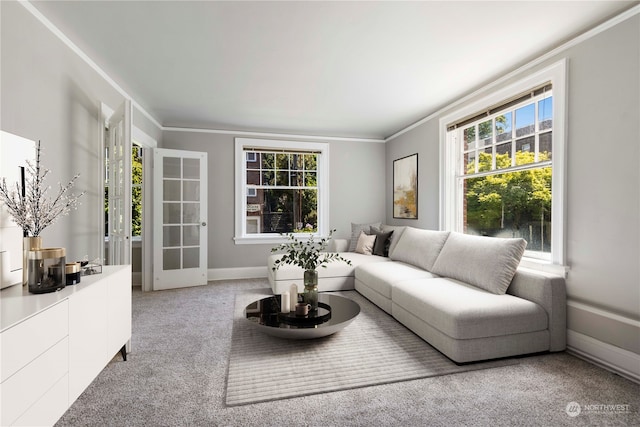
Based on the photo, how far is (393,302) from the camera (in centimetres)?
312

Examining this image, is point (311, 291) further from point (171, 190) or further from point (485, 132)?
point (171, 190)

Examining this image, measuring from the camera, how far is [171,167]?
Result: 447cm

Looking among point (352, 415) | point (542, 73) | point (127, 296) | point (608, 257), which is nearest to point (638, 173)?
point (608, 257)

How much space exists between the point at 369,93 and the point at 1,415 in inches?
145

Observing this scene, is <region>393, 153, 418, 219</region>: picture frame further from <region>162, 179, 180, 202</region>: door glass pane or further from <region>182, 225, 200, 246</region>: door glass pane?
<region>162, 179, 180, 202</region>: door glass pane

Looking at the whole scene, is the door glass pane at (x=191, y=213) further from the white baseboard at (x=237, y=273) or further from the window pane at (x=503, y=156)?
the window pane at (x=503, y=156)

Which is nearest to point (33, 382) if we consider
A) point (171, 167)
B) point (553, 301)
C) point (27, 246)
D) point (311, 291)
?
point (27, 246)

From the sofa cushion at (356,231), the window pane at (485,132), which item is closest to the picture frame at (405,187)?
the sofa cushion at (356,231)

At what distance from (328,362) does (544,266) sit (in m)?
2.00

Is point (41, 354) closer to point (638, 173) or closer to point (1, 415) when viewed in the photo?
point (1, 415)

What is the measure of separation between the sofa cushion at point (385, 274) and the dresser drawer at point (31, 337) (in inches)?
102

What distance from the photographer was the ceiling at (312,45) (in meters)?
2.11

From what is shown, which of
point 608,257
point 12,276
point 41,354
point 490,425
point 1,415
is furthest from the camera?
point 608,257

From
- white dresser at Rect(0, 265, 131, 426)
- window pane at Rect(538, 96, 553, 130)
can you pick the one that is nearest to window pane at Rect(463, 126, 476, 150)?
window pane at Rect(538, 96, 553, 130)
